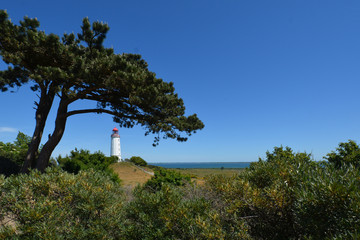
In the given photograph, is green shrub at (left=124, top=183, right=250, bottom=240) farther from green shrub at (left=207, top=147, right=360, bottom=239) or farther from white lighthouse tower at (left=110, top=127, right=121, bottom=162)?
white lighthouse tower at (left=110, top=127, right=121, bottom=162)

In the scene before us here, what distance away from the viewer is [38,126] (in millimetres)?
17766

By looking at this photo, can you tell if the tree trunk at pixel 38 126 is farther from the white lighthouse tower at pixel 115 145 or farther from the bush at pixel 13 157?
the white lighthouse tower at pixel 115 145

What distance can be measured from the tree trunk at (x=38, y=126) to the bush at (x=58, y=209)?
1376cm

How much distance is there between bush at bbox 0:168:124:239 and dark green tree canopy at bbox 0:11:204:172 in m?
8.28

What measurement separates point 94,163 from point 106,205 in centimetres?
1738

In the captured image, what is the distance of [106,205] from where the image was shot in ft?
17.5

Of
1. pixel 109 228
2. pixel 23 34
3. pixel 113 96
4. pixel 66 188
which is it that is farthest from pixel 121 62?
pixel 109 228

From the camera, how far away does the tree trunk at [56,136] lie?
1653 cm

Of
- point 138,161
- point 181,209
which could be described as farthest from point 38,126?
point 138,161

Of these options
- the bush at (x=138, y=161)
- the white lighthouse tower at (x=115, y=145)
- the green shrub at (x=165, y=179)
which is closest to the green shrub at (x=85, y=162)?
the green shrub at (x=165, y=179)

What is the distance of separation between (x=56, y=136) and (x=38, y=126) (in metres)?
2.20

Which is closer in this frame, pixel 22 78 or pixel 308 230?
pixel 308 230

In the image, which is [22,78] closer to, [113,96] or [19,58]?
[19,58]

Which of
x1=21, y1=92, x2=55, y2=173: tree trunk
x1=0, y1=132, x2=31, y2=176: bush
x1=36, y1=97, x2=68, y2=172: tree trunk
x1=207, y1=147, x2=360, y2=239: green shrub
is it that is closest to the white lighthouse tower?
x1=0, y1=132, x2=31, y2=176: bush
